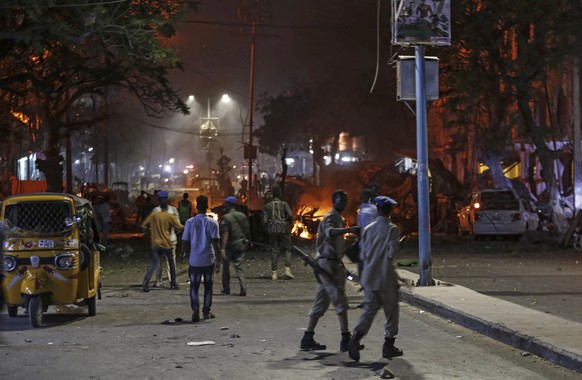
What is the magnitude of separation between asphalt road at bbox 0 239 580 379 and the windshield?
1.41 meters

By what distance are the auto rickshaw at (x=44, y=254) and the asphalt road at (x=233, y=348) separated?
427 millimetres

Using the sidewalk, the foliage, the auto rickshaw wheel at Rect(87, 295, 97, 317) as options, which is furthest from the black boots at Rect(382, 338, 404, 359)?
the foliage

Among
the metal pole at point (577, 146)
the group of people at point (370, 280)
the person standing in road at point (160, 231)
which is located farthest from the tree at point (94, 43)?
the metal pole at point (577, 146)

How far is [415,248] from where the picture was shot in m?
26.8

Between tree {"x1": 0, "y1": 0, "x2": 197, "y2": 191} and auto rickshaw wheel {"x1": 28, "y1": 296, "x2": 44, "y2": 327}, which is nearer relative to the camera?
auto rickshaw wheel {"x1": 28, "y1": 296, "x2": 44, "y2": 327}

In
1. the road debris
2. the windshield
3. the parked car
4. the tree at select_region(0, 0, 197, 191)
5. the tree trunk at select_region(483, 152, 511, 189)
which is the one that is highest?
the tree at select_region(0, 0, 197, 191)

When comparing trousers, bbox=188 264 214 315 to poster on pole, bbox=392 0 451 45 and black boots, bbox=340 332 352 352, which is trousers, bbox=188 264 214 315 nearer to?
black boots, bbox=340 332 352 352

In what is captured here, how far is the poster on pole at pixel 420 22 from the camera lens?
1483 cm

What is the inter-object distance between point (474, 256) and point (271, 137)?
50116mm

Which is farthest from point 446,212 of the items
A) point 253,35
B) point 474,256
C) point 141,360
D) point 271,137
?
point 271,137

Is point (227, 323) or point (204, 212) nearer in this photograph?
point (227, 323)

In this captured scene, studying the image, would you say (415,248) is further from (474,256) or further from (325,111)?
(325,111)

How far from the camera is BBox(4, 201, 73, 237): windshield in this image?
12.1 meters

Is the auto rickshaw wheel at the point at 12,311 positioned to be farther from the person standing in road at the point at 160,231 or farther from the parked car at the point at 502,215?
the parked car at the point at 502,215
